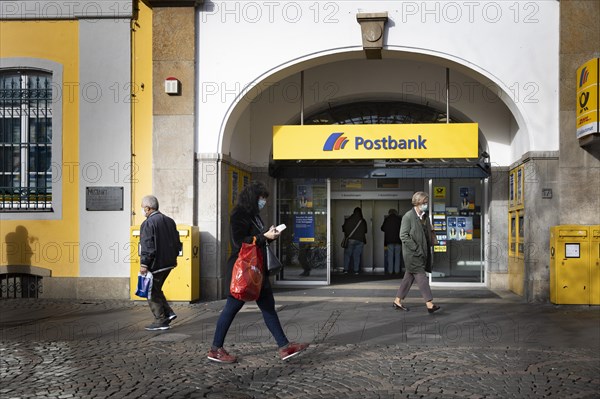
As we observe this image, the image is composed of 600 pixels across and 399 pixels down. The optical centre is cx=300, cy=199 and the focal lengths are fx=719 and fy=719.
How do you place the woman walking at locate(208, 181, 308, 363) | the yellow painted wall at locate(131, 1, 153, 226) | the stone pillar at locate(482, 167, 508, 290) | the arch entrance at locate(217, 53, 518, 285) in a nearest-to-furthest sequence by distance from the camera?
1. the woman walking at locate(208, 181, 308, 363)
2. the yellow painted wall at locate(131, 1, 153, 226)
3. the stone pillar at locate(482, 167, 508, 290)
4. the arch entrance at locate(217, 53, 518, 285)

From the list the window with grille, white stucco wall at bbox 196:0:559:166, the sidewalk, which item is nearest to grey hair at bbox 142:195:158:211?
the sidewalk

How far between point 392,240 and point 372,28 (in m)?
7.38

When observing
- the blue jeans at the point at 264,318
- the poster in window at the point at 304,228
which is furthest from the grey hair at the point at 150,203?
the poster in window at the point at 304,228

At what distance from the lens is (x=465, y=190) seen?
1464 centimetres

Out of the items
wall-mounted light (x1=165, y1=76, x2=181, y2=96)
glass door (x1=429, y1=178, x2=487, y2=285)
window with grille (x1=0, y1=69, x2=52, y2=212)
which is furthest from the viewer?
glass door (x1=429, y1=178, x2=487, y2=285)

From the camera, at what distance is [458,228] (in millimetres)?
14609

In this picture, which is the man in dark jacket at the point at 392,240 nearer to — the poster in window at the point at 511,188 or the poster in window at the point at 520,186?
the poster in window at the point at 511,188

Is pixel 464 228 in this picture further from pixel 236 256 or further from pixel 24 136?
pixel 24 136

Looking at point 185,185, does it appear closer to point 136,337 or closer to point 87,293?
point 87,293

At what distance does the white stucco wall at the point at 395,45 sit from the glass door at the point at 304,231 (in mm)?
2837

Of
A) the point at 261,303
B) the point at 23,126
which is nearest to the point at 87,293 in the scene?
the point at 23,126

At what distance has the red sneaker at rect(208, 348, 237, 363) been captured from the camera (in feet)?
23.3

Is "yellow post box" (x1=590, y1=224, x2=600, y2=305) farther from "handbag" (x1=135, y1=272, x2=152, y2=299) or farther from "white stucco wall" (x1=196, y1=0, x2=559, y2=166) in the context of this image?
"handbag" (x1=135, y1=272, x2=152, y2=299)

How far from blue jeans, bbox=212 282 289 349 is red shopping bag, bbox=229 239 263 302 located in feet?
0.51
